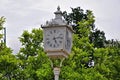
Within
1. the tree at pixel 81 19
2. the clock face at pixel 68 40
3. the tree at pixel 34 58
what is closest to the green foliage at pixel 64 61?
the tree at pixel 34 58

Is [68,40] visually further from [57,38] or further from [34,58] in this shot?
[34,58]

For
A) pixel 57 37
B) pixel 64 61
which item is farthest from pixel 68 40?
pixel 64 61

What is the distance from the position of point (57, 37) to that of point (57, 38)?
1.0 inches

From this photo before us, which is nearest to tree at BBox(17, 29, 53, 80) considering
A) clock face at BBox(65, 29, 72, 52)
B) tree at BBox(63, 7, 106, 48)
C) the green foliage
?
the green foliage

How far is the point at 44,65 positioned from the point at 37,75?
0.65 metres

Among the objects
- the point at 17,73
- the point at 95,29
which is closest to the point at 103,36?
the point at 95,29

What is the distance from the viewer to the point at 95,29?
109ft

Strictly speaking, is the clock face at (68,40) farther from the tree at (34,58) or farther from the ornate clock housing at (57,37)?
the tree at (34,58)

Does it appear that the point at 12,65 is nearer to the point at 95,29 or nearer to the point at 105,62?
the point at 105,62

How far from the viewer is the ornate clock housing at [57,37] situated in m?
9.05

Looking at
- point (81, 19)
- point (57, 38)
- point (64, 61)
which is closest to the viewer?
point (57, 38)

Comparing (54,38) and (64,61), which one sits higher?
(54,38)

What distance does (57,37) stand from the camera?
30.4 ft

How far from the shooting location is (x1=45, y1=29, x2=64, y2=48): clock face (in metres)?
9.11
